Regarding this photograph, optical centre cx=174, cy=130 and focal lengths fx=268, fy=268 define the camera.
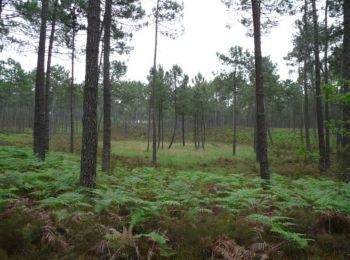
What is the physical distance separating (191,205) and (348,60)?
24.9 feet

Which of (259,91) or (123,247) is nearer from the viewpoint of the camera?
(123,247)

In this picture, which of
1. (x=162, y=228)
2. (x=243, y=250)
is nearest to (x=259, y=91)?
(x=162, y=228)

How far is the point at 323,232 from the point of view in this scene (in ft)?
15.8

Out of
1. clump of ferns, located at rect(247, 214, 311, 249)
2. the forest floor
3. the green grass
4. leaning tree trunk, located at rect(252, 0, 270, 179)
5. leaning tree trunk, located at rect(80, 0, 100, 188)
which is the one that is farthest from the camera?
the green grass

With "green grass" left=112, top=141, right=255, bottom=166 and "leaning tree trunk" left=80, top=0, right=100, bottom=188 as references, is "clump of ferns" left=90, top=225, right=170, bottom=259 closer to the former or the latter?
"leaning tree trunk" left=80, top=0, right=100, bottom=188

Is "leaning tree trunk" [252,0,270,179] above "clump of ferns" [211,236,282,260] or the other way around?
above

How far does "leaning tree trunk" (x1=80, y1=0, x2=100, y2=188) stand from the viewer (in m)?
6.44

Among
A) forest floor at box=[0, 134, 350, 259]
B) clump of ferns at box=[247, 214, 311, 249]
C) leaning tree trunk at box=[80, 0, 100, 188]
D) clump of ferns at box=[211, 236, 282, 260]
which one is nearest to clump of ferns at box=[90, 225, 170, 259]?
forest floor at box=[0, 134, 350, 259]

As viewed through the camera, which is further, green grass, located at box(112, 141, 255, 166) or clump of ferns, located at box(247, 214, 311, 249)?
green grass, located at box(112, 141, 255, 166)

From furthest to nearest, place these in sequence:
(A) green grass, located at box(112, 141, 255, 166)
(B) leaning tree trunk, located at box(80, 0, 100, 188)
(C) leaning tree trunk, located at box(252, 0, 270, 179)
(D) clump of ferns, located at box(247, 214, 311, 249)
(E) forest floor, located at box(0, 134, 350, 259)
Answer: (A) green grass, located at box(112, 141, 255, 166) → (C) leaning tree trunk, located at box(252, 0, 270, 179) → (B) leaning tree trunk, located at box(80, 0, 100, 188) → (D) clump of ferns, located at box(247, 214, 311, 249) → (E) forest floor, located at box(0, 134, 350, 259)

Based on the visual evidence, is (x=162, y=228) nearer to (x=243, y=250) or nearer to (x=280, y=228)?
(x=243, y=250)

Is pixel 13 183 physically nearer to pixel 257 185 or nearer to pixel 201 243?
pixel 201 243

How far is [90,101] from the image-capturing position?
21.0 ft

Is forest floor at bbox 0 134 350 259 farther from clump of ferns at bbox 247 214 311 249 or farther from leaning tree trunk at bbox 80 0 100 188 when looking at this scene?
leaning tree trunk at bbox 80 0 100 188
